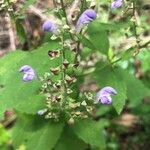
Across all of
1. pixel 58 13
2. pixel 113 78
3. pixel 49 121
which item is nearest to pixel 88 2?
pixel 58 13

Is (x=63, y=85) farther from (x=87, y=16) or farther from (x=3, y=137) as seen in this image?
(x=3, y=137)

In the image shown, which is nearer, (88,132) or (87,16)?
(87,16)

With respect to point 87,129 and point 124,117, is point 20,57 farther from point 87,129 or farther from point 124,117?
point 124,117

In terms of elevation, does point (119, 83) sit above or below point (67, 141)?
above

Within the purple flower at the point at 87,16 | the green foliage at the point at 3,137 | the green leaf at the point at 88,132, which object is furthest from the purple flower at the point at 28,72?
the green foliage at the point at 3,137

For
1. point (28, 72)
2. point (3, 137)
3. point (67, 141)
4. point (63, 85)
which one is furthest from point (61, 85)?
point (3, 137)

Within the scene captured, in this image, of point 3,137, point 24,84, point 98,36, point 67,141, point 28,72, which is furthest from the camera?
point 3,137

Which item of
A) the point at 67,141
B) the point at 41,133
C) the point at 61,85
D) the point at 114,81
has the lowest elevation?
the point at 67,141

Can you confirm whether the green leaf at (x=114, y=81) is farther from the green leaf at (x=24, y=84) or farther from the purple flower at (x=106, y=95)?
the green leaf at (x=24, y=84)
